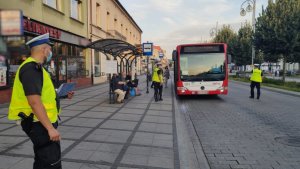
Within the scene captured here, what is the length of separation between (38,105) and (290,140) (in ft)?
18.4

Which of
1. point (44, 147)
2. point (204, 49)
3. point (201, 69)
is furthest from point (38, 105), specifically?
point (204, 49)

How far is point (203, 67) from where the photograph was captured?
1298 cm

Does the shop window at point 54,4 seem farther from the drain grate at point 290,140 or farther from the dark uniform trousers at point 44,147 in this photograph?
the dark uniform trousers at point 44,147

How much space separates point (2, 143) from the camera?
5.30 m

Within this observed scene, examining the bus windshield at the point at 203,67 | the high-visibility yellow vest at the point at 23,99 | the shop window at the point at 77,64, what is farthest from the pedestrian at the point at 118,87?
the high-visibility yellow vest at the point at 23,99

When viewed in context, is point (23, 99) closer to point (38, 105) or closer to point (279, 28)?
point (38, 105)

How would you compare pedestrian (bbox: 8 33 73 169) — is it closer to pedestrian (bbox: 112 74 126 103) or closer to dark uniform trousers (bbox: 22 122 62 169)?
dark uniform trousers (bbox: 22 122 62 169)

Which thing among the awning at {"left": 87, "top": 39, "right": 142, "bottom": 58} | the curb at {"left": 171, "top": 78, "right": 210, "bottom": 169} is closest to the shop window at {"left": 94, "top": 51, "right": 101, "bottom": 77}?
the awning at {"left": 87, "top": 39, "right": 142, "bottom": 58}

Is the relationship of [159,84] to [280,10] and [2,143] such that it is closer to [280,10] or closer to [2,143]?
[2,143]

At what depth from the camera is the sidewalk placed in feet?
14.4

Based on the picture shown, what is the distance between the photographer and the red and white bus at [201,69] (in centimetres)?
1276

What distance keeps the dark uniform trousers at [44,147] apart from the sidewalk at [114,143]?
157cm

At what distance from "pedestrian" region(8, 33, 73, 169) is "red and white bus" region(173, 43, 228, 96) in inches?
416

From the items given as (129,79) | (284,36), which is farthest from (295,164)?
(284,36)
